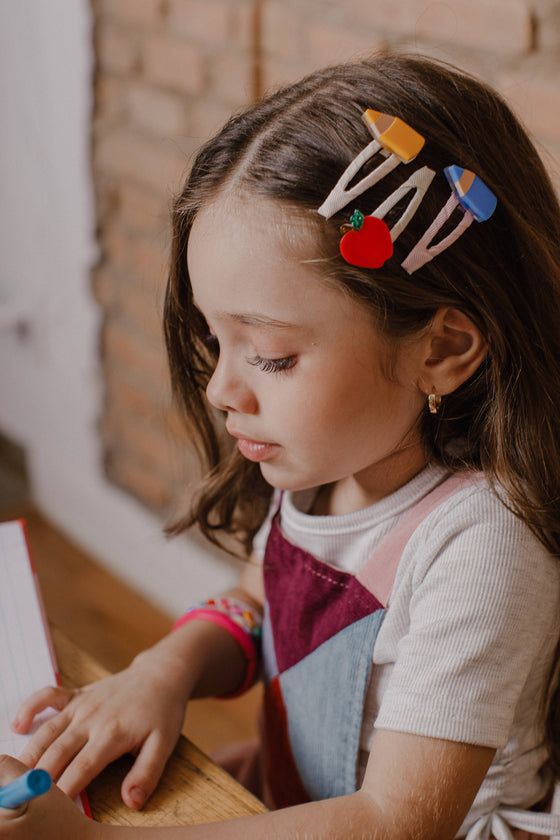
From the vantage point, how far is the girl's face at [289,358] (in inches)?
24.4

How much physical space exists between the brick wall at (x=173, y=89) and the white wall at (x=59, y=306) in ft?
0.15

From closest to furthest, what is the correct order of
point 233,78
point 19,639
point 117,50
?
1. point 19,639
2. point 233,78
3. point 117,50

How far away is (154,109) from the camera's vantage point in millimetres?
1627

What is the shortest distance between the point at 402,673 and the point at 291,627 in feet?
0.67

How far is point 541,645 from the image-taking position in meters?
0.68

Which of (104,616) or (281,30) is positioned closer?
(281,30)

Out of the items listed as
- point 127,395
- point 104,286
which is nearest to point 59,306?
point 104,286

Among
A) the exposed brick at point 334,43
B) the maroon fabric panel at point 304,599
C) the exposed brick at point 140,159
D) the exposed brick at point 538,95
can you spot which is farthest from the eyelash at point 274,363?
the exposed brick at point 140,159

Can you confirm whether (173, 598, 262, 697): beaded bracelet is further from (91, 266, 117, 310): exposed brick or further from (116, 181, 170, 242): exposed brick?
(91, 266, 117, 310): exposed brick

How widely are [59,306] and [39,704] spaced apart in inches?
57.3

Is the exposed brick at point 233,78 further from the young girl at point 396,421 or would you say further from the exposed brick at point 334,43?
the young girl at point 396,421

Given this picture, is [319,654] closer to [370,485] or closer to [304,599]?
[304,599]

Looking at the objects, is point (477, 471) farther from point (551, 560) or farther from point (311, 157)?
point (311, 157)

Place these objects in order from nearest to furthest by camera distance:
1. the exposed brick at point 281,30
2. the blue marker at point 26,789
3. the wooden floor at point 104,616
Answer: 1. the blue marker at point 26,789
2. the exposed brick at point 281,30
3. the wooden floor at point 104,616
